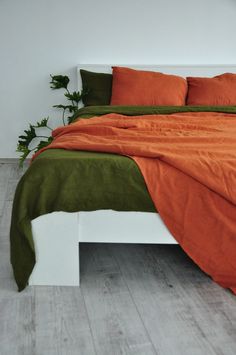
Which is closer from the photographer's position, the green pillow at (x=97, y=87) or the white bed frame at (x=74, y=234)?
the white bed frame at (x=74, y=234)

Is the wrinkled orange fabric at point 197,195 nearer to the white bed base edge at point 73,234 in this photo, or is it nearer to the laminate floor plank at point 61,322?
the white bed base edge at point 73,234

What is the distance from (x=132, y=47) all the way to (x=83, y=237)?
2637 millimetres

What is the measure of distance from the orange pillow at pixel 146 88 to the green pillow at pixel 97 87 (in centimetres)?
10

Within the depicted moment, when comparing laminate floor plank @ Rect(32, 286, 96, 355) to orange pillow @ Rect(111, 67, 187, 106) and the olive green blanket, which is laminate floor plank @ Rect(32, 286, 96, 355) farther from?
orange pillow @ Rect(111, 67, 187, 106)

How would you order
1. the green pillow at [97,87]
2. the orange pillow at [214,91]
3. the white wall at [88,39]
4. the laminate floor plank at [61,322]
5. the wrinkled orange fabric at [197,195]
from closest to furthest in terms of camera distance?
the laminate floor plank at [61,322]
the wrinkled orange fabric at [197,195]
the orange pillow at [214,91]
the green pillow at [97,87]
the white wall at [88,39]

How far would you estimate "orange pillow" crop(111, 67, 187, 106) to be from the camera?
367 cm

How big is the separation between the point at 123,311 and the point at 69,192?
1.75 feet

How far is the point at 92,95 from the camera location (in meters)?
3.90

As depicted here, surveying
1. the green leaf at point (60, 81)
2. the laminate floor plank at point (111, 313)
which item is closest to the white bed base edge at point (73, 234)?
the laminate floor plank at point (111, 313)

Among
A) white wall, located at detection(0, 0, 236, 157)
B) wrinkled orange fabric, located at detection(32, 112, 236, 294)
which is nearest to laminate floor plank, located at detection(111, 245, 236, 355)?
wrinkled orange fabric, located at detection(32, 112, 236, 294)

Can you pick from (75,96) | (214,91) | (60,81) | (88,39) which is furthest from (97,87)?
(214,91)

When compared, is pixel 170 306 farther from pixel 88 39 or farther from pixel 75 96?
pixel 88 39

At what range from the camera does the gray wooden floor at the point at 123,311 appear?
61.2 inches

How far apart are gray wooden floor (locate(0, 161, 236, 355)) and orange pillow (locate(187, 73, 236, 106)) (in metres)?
1.82
